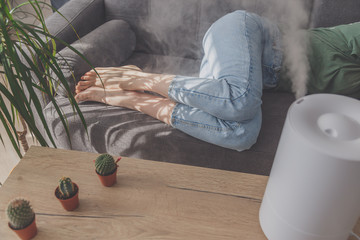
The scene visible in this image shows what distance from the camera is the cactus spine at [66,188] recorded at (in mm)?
757

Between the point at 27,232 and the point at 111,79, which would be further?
the point at 111,79

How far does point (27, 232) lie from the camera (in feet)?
2.36

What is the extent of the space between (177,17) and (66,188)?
4.64ft

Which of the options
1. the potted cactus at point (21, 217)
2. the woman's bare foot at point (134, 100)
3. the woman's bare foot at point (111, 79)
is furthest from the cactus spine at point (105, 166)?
the woman's bare foot at point (111, 79)

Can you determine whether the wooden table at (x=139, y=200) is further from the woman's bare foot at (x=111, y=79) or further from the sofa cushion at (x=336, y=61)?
the sofa cushion at (x=336, y=61)

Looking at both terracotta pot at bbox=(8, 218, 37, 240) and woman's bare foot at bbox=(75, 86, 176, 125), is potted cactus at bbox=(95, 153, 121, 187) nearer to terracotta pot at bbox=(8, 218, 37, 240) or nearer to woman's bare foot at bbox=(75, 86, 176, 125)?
terracotta pot at bbox=(8, 218, 37, 240)

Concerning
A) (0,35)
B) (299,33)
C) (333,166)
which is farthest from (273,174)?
(299,33)

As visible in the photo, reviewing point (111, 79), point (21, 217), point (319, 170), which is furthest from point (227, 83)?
point (21, 217)

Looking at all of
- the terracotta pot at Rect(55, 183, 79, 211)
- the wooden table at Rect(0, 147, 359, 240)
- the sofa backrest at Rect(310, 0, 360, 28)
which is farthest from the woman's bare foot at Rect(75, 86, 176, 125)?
the sofa backrest at Rect(310, 0, 360, 28)

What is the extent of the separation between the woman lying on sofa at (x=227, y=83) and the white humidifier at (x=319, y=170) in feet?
1.88

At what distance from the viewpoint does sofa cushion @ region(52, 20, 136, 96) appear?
1.46 metres

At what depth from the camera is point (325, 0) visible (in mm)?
1711

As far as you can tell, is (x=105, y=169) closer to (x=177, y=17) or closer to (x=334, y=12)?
(x=177, y=17)

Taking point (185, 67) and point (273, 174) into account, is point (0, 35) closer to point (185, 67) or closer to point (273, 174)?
point (273, 174)
